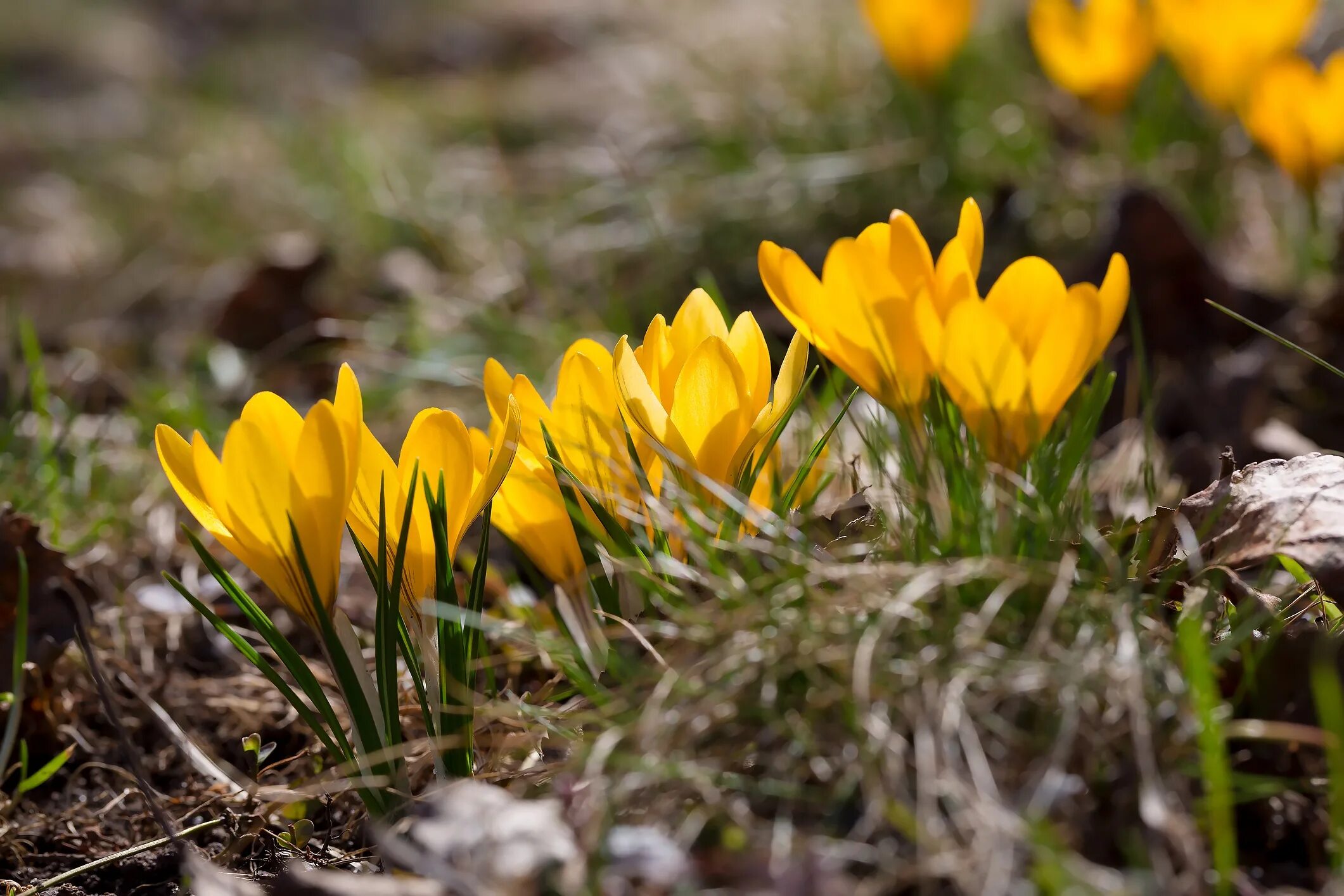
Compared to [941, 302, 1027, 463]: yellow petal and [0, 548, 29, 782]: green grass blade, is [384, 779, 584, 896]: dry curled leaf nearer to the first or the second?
[941, 302, 1027, 463]: yellow petal

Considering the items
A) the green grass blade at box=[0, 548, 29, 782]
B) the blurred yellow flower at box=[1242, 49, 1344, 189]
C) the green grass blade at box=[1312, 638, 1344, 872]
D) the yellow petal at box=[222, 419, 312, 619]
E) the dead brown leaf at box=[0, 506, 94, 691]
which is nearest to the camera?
the green grass blade at box=[1312, 638, 1344, 872]

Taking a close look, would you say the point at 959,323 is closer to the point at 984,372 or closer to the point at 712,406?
the point at 984,372

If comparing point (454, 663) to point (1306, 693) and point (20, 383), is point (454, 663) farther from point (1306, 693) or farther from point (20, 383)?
point (20, 383)

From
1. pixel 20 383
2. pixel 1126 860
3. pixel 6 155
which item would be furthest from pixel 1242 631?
pixel 6 155

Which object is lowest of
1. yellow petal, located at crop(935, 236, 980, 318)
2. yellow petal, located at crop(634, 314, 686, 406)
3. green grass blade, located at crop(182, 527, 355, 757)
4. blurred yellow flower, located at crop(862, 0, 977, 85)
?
green grass blade, located at crop(182, 527, 355, 757)

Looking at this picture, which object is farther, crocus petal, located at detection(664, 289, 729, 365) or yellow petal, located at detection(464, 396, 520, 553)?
crocus petal, located at detection(664, 289, 729, 365)

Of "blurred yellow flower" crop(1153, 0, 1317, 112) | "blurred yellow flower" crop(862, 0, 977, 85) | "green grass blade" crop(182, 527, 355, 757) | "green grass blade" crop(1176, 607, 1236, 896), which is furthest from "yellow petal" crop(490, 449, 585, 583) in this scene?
"blurred yellow flower" crop(862, 0, 977, 85)

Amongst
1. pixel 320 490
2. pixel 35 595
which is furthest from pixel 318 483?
pixel 35 595
